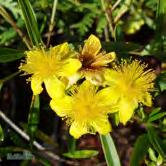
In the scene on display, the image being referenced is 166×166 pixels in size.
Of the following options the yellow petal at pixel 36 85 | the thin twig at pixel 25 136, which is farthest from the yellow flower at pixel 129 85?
the thin twig at pixel 25 136

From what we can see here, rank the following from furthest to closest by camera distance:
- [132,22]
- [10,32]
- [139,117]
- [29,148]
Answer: [132,22] → [10,32] → [29,148] → [139,117]

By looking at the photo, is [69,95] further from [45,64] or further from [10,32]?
[10,32]

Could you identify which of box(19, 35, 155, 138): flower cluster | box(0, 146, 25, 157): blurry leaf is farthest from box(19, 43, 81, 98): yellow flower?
box(0, 146, 25, 157): blurry leaf

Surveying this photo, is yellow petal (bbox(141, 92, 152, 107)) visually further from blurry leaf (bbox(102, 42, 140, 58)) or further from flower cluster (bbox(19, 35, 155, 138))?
blurry leaf (bbox(102, 42, 140, 58))

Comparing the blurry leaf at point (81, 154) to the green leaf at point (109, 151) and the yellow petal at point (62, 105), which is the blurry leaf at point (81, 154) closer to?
the green leaf at point (109, 151)

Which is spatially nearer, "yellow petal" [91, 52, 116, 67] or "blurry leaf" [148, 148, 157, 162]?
"yellow petal" [91, 52, 116, 67]

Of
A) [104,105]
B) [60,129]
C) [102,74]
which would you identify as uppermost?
[102,74]

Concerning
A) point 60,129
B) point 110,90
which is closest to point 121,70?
point 110,90
